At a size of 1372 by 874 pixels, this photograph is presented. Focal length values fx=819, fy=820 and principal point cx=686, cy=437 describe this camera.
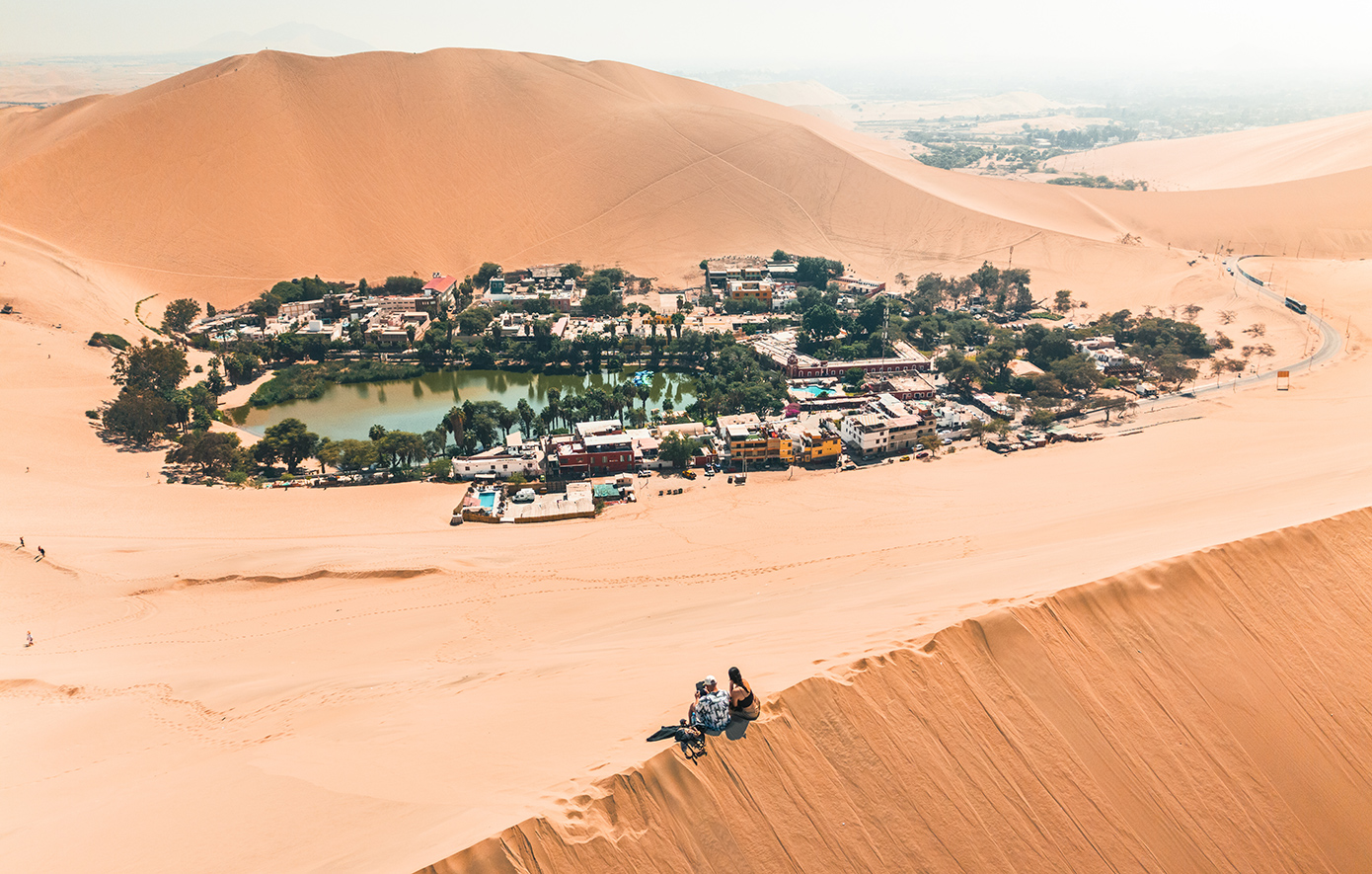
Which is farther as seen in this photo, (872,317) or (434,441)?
(872,317)

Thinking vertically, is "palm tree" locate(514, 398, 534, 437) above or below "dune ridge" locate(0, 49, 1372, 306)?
below

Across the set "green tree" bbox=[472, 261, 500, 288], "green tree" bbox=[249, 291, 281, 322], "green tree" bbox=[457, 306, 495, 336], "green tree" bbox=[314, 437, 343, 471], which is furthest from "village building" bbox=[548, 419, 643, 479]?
"green tree" bbox=[472, 261, 500, 288]

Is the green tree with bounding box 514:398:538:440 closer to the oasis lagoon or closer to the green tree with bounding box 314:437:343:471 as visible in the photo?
the oasis lagoon

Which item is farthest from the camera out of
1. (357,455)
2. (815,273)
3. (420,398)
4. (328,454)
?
(815,273)

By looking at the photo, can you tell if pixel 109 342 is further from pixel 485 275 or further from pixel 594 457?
pixel 594 457

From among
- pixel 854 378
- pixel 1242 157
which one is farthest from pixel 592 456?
pixel 1242 157

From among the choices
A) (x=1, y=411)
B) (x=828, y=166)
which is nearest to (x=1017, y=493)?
(x=1, y=411)
